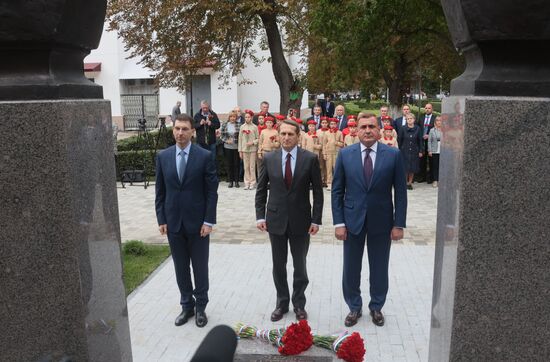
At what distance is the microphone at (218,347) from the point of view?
4.77 ft

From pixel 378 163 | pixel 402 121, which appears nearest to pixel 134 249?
pixel 378 163

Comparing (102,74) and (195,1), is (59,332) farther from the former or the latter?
(102,74)

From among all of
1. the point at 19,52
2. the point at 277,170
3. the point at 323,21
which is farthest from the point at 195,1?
the point at 19,52

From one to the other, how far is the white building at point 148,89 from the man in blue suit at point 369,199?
27726 mm

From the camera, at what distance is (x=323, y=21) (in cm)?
1633

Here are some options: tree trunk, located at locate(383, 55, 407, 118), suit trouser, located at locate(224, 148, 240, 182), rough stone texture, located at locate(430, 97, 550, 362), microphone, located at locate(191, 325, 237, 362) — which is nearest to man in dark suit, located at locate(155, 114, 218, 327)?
rough stone texture, located at locate(430, 97, 550, 362)

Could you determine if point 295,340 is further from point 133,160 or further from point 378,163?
point 133,160

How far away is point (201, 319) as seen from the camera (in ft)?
19.2

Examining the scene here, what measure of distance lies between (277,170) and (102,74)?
1204 inches

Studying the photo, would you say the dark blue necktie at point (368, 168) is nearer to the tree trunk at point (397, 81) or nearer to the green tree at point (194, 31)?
the green tree at point (194, 31)

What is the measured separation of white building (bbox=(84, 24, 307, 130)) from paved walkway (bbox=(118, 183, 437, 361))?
23119 mm

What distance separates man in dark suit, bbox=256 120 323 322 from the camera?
5699mm

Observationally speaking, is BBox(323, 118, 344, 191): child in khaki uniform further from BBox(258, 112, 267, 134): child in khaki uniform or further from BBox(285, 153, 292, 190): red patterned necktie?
BBox(285, 153, 292, 190): red patterned necktie

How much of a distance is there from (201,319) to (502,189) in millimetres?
3733
